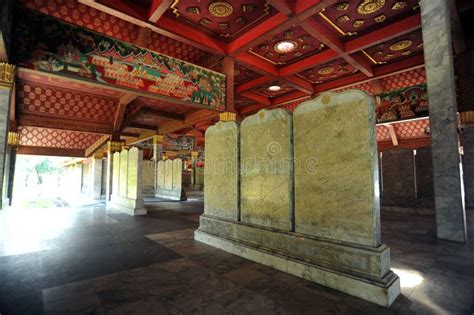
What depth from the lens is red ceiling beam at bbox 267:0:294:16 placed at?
4989mm

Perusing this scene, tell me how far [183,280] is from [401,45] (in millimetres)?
9185

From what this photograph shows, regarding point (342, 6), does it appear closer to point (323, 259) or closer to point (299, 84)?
point (299, 84)

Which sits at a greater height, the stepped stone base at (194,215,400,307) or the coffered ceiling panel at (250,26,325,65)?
the coffered ceiling panel at (250,26,325,65)

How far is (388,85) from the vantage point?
32.0 feet

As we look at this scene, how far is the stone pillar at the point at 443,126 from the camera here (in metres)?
4.05

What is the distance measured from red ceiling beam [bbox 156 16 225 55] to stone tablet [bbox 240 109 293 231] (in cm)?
397

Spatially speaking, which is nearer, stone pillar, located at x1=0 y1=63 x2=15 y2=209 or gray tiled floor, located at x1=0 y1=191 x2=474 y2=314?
gray tiled floor, located at x1=0 y1=191 x2=474 y2=314

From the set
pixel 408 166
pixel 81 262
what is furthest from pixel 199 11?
pixel 408 166

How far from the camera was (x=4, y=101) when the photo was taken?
13.5 ft

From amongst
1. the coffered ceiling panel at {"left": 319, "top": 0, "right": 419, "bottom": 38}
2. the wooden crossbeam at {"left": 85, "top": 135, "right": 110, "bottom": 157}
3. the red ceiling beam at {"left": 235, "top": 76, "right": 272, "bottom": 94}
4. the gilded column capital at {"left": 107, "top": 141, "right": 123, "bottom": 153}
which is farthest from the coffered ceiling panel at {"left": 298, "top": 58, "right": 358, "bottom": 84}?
the wooden crossbeam at {"left": 85, "top": 135, "right": 110, "bottom": 157}

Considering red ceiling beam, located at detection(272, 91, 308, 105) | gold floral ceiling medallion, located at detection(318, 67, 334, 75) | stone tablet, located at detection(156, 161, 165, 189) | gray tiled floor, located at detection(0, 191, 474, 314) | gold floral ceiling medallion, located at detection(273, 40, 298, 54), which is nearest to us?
gray tiled floor, located at detection(0, 191, 474, 314)

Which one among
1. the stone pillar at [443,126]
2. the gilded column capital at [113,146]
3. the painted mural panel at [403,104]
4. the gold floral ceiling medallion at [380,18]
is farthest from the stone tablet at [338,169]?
the gilded column capital at [113,146]

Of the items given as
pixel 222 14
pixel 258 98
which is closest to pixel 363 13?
pixel 222 14

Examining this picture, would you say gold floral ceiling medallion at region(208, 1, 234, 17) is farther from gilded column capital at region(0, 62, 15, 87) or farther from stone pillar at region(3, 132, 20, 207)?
stone pillar at region(3, 132, 20, 207)
